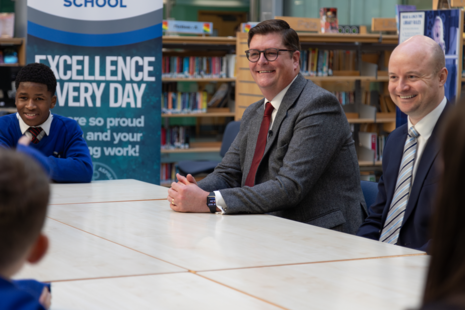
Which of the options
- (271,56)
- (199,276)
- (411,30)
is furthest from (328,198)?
(411,30)

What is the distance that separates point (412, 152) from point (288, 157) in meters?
0.45

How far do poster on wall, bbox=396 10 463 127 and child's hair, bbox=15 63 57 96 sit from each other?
9.32 ft

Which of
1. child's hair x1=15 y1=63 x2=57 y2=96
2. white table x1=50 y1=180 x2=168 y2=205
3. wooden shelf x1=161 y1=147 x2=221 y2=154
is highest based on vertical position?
child's hair x1=15 y1=63 x2=57 y2=96

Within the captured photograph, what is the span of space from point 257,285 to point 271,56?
1439 millimetres

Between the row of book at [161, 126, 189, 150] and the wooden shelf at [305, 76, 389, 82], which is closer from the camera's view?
the wooden shelf at [305, 76, 389, 82]

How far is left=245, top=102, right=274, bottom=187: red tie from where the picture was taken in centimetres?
237

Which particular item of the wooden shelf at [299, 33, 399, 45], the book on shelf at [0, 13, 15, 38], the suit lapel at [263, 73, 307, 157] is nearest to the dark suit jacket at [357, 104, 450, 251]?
the suit lapel at [263, 73, 307, 157]

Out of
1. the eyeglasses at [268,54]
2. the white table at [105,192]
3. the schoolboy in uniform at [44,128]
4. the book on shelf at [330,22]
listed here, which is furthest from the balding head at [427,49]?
the book on shelf at [330,22]

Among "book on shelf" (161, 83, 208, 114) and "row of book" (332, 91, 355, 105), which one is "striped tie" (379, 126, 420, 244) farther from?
"book on shelf" (161, 83, 208, 114)

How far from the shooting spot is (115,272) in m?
1.29

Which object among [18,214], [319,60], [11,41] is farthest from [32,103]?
[319,60]

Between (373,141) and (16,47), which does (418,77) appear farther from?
(16,47)

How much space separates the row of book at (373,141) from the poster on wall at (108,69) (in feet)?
11.2

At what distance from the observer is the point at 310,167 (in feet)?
7.06
